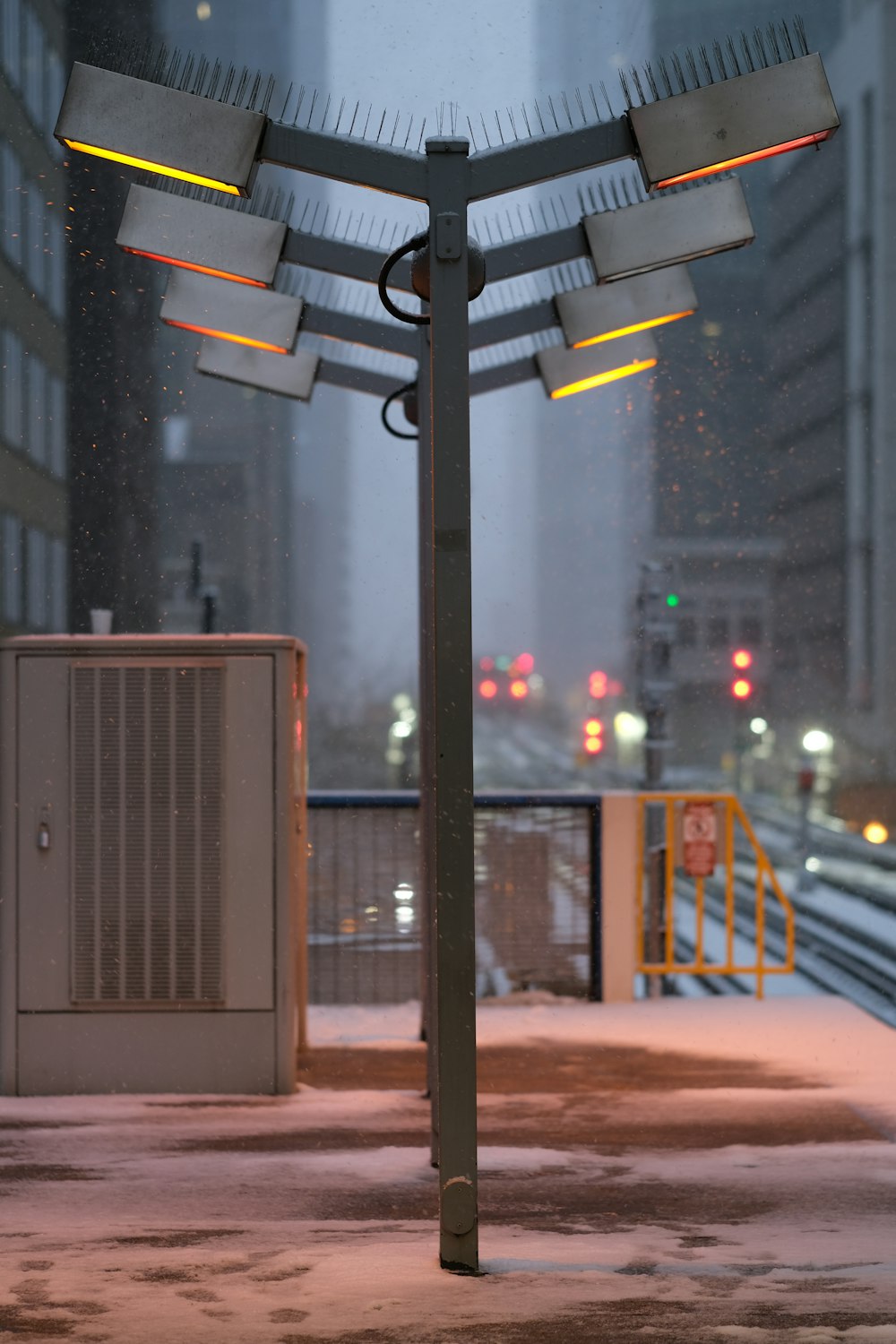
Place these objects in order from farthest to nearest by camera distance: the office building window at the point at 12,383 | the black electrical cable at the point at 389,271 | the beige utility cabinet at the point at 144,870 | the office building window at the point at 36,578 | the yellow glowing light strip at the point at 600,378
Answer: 1. the office building window at the point at 36,578
2. the office building window at the point at 12,383
3. the yellow glowing light strip at the point at 600,378
4. the beige utility cabinet at the point at 144,870
5. the black electrical cable at the point at 389,271

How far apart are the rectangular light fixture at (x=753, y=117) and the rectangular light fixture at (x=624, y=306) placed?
8.20 feet

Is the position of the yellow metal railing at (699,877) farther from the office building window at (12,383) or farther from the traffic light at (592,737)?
the office building window at (12,383)

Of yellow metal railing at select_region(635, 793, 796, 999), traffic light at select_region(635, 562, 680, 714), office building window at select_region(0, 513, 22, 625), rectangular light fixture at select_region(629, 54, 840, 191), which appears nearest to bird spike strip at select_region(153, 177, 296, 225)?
rectangular light fixture at select_region(629, 54, 840, 191)

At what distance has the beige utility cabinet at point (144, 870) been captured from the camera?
691cm

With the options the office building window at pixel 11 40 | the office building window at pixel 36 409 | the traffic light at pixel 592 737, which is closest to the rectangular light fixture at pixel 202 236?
the traffic light at pixel 592 737

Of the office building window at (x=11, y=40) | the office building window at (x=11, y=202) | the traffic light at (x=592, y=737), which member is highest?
the office building window at (x=11, y=40)

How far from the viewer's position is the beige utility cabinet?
691 cm

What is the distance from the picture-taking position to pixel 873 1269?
13.6 ft

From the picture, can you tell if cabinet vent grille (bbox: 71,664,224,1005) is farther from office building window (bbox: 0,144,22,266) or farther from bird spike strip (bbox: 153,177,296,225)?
office building window (bbox: 0,144,22,266)

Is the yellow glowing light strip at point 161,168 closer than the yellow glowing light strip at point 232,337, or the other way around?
the yellow glowing light strip at point 161,168

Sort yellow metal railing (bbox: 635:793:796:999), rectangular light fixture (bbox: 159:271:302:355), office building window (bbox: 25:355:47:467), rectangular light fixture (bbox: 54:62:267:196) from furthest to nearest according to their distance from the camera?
1. office building window (bbox: 25:355:47:467)
2. yellow metal railing (bbox: 635:793:796:999)
3. rectangular light fixture (bbox: 159:271:302:355)
4. rectangular light fixture (bbox: 54:62:267:196)

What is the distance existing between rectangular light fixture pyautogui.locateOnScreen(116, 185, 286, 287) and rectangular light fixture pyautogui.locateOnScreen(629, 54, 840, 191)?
7.07 feet

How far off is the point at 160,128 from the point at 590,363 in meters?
3.90

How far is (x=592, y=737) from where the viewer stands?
2300 centimetres
